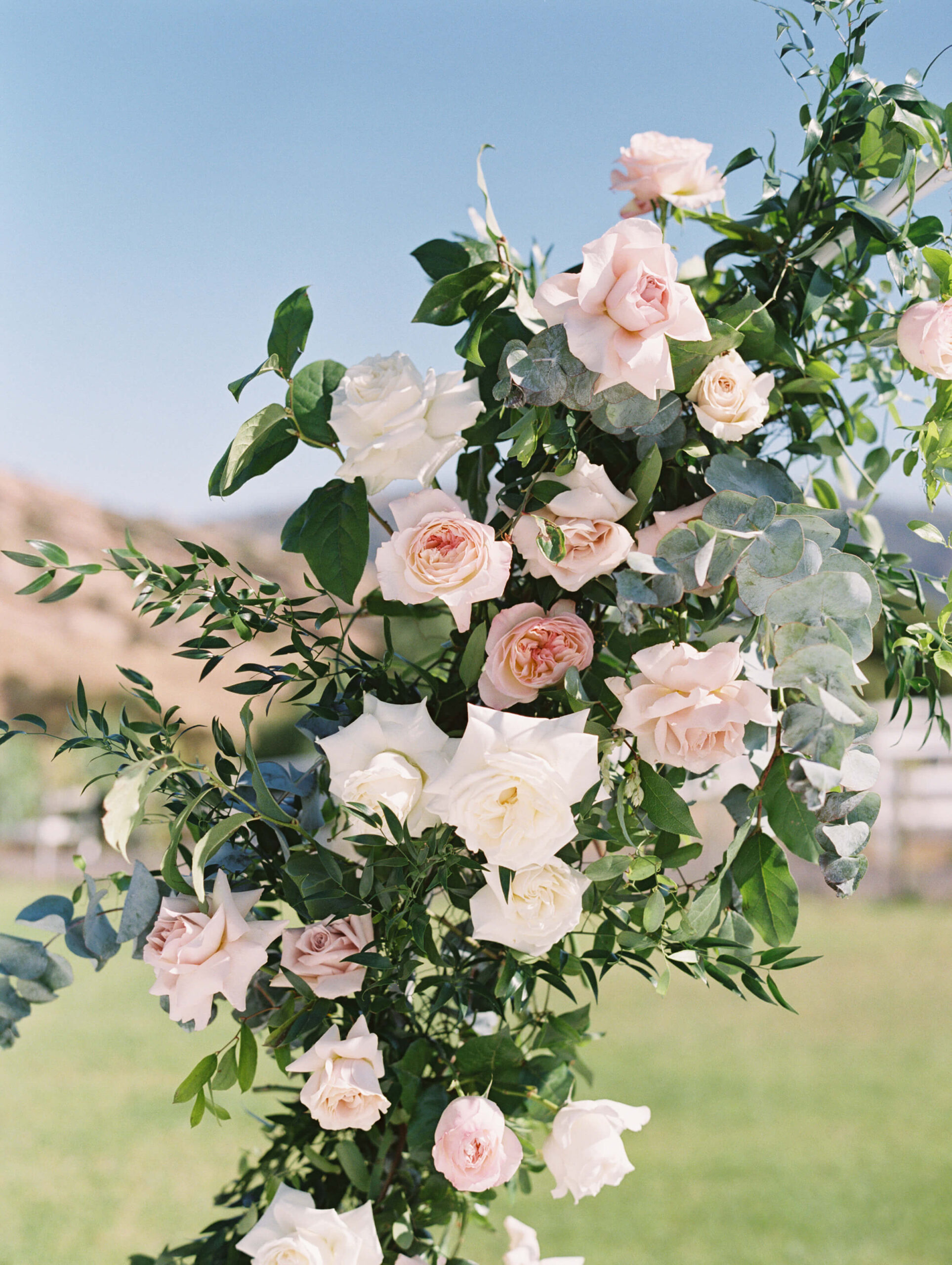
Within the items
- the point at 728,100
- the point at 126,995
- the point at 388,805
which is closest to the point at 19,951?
the point at 388,805

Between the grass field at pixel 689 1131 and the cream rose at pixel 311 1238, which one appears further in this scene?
the grass field at pixel 689 1131

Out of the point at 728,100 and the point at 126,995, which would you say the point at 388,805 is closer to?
the point at 728,100

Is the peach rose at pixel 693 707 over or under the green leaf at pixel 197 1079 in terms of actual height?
over

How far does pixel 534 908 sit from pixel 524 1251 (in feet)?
1.14

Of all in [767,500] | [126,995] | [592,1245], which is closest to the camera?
[767,500]

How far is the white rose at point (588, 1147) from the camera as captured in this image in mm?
573

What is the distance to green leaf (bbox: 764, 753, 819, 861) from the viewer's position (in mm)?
484

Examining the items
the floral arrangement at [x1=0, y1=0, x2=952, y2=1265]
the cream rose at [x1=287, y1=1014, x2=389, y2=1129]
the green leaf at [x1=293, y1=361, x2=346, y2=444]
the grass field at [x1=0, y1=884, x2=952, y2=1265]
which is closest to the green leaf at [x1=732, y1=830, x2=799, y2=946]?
the floral arrangement at [x1=0, y1=0, x2=952, y2=1265]

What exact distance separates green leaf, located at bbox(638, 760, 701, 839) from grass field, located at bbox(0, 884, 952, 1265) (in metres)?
2.43

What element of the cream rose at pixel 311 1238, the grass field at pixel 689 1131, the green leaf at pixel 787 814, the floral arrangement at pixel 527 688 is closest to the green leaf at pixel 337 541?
the floral arrangement at pixel 527 688

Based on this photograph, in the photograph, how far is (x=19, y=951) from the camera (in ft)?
1.86

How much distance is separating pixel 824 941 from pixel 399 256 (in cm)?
459

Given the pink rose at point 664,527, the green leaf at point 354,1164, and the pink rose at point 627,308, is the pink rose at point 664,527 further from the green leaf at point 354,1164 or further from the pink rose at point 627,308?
the green leaf at point 354,1164

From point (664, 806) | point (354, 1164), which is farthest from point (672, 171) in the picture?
point (354, 1164)
